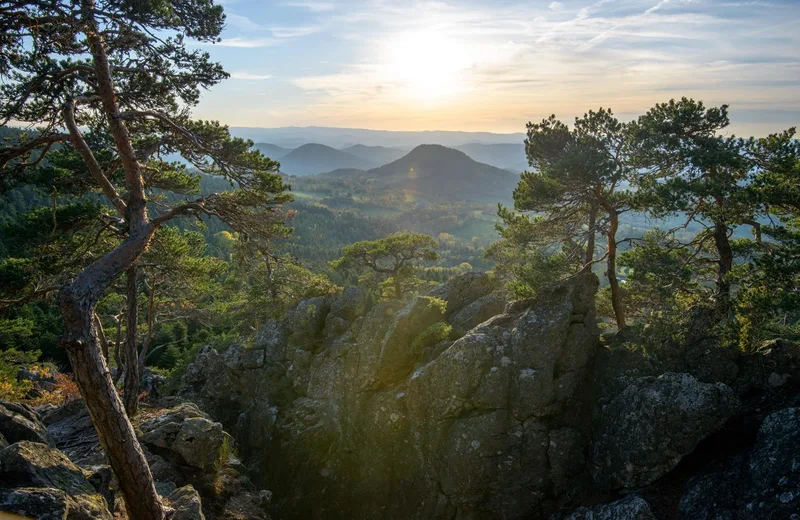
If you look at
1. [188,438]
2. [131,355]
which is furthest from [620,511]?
[131,355]

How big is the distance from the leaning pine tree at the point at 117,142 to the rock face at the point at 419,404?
8290mm

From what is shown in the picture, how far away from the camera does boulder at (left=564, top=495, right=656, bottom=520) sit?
1065 cm

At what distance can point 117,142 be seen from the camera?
10500 mm

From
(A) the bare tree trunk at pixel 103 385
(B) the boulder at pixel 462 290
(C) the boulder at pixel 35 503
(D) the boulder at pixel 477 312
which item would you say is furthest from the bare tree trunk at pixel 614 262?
(C) the boulder at pixel 35 503

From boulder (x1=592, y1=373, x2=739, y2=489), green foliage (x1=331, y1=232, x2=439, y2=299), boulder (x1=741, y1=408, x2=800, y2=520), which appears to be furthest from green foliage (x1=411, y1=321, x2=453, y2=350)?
boulder (x1=741, y1=408, x2=800, y2=520)

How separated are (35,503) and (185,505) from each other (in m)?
3.96

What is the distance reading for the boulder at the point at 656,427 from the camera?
37.2ft

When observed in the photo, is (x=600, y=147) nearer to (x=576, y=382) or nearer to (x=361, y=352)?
(x=576, y=382)

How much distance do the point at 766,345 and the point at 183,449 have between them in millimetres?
19044

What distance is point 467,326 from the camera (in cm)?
1933

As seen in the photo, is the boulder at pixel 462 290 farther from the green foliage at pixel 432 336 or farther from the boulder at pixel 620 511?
the boulder at pixel 620 511

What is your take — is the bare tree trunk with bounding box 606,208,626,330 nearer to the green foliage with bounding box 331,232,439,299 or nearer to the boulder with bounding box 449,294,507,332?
the boulder with bounding box 449,294,507,332

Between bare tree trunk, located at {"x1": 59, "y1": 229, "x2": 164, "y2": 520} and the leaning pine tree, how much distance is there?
0.07ft

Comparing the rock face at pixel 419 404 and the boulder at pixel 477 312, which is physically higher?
the boulder at pixel 477 312
